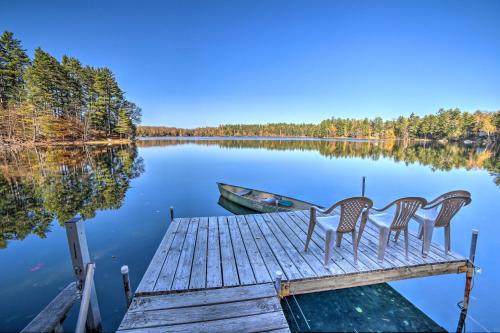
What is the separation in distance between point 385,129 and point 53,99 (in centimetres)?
8775

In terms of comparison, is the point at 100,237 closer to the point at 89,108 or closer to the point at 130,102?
the point at 89,108

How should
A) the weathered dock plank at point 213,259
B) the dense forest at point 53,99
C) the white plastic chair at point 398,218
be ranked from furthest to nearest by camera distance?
1. the dense forest at point 53,99
2. the white plastic chair at point 398,218
3. the weathered dock plank at point 213,259

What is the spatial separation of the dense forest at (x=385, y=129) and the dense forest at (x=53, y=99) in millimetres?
51208

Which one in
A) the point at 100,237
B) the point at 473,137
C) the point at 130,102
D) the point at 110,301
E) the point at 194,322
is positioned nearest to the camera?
the point at 194,322

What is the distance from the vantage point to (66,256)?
4648 millimetres

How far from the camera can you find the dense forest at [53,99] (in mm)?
24891

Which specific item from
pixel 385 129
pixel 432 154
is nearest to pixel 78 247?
pixel 432 154

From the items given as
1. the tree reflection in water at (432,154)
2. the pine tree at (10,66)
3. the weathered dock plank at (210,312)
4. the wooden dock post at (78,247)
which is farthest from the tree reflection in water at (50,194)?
the tree reflection in water at (432,154)

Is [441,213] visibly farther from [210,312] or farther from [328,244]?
[210,312]

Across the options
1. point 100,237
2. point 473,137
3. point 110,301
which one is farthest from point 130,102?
point 473,137

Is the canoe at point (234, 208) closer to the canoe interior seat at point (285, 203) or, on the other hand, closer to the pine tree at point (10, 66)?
the canoe interior seat at point (285, 203)

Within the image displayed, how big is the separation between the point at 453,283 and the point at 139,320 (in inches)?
211

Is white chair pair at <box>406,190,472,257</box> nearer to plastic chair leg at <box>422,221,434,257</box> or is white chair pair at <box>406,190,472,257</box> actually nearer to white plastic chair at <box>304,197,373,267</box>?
plastic chair leg at <box>422,221,434,257</box>

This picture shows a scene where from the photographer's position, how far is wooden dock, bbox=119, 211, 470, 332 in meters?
1.88
